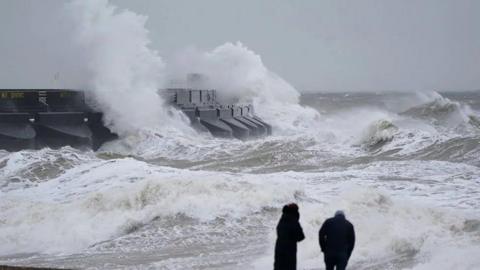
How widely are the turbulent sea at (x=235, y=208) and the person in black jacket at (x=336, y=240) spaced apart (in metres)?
1.79

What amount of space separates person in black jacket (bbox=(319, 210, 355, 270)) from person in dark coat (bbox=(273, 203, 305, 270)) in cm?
33

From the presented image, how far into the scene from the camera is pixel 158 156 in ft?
68.2

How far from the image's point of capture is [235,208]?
10648 mm

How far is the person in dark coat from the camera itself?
18.5 ft

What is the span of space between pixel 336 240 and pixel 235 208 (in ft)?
15.9

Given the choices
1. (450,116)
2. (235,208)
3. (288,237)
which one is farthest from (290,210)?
(450,116)

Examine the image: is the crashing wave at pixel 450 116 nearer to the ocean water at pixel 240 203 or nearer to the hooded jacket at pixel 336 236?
the ocean water at pixel 240 203

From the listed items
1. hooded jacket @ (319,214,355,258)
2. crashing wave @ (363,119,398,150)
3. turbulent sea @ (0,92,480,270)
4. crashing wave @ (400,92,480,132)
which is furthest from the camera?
crashing wave @ (400,92,480,132)

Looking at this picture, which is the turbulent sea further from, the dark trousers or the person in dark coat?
the person in dark coat

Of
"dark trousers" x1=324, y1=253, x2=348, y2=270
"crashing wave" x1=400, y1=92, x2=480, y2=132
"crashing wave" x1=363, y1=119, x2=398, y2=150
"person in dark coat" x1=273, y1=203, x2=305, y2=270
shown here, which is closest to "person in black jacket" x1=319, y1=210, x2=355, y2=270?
"dark trousers" x1=324, y1=253, x2=348, y2=270

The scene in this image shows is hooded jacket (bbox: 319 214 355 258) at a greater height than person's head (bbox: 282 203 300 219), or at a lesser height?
lesser

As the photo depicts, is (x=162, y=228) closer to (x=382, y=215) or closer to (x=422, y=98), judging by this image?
(x=382, y=215)

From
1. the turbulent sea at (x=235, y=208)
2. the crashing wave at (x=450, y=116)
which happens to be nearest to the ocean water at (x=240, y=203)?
the turbulent sea at (x=235, y=208)

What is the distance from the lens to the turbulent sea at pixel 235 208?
27.2 feet
